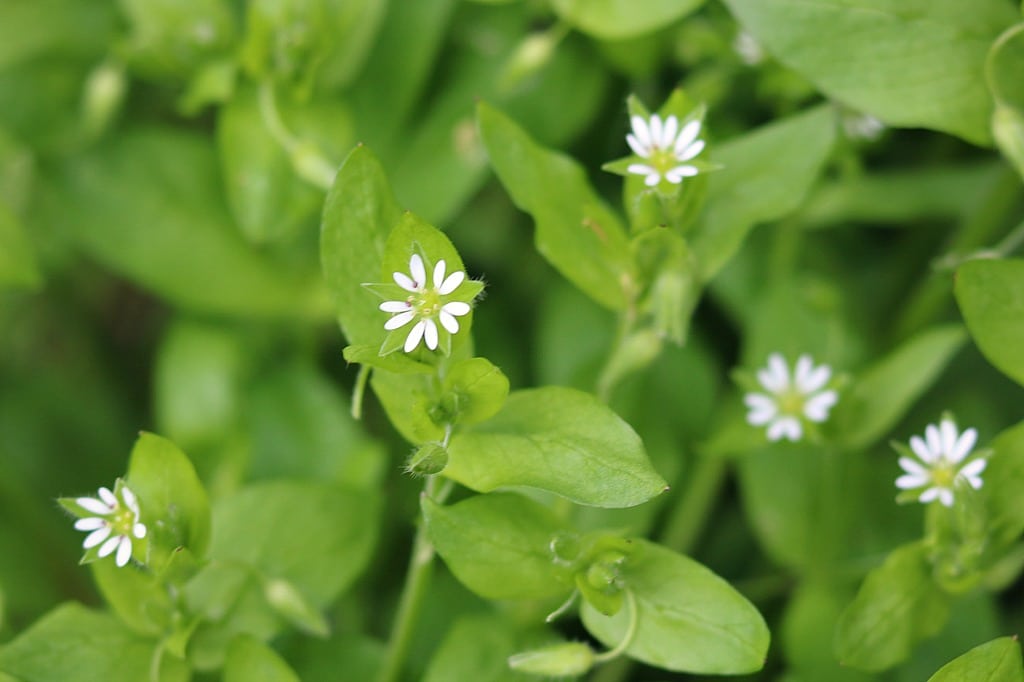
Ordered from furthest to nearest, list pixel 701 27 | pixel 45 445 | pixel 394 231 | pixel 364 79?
1. pixel 45 445
2. pixel 364 79
3. pixel 701 27
4. pixel 394 231

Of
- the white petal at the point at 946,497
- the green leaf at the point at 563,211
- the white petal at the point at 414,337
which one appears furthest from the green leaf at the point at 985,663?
the white petal at the point at 414,337

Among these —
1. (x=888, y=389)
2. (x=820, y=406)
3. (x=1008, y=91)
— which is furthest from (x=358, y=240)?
(x=1008, y=91)

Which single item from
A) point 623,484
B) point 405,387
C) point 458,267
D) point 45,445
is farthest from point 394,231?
point 45,445

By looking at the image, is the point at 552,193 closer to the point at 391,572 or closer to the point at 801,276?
the point at 801,276

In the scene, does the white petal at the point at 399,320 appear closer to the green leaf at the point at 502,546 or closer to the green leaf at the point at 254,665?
the green leaf at the point at 502,546

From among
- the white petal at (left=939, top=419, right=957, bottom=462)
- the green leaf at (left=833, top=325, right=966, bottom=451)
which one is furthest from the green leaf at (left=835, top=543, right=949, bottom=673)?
the green leaf at (left=833, top=325, right=966, bottom=451)

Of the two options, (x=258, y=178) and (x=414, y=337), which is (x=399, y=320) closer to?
(x=414, y=337)

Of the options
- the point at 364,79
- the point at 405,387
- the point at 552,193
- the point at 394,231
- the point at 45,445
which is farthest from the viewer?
the point at 45,445
